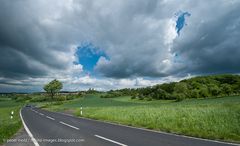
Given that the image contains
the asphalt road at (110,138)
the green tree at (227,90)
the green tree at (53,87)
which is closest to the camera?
the asphalt road at (110,138)

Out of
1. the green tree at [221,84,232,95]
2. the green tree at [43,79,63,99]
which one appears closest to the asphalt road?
the green tree at [221,84,232,95]

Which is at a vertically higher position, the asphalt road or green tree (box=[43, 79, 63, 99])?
green tree (box=[43, 79, 63, 99])

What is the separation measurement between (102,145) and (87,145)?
1.96ft

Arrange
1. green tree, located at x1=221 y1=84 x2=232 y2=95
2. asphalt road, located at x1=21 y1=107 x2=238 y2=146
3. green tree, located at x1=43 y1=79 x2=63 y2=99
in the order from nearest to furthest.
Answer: asphalt road, located at x1=21 y1=107 x2=238 y2=146 → green tree, located at x1=221 y1=84 x2=232 y2=95 → green tree, located at x1=43 y1=79 x2=63 y2=99

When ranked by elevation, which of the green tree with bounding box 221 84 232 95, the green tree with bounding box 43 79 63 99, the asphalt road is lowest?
the asphalt road

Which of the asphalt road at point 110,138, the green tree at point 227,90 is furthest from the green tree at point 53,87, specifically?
the asphalt road at point 110,138

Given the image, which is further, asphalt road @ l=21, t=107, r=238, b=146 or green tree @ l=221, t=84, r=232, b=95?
green tree @ l=221, t=84, r=232, b=95

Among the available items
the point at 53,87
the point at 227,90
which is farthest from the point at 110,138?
the point at 53,87

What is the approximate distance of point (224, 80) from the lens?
108812 millimetres

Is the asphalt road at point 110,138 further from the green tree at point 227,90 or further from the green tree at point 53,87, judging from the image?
the green tree at point 53,87

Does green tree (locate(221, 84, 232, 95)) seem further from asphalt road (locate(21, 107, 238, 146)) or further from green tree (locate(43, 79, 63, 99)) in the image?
green tree (locate(43, 79, 63, 99))

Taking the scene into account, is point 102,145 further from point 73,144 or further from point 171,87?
point 171,87

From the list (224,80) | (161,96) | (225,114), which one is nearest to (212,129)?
(225,114)

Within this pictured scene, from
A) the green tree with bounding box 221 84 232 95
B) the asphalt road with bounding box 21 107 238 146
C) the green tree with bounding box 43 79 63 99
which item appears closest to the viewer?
the asphalt road with bounding box 21 107 238 146
